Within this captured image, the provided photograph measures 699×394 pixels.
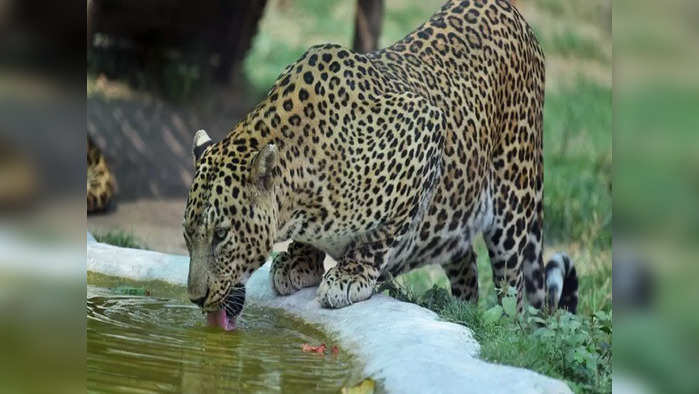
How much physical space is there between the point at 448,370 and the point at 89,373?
1788 mm

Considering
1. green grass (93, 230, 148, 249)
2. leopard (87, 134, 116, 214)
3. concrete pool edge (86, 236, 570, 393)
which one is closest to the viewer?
concrete pool edge (86, 236, 570, 393)

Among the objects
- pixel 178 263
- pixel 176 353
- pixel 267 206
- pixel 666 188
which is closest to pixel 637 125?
pixel 666 188

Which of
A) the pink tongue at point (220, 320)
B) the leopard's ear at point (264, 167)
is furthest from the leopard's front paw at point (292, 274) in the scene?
the leopard's ear at point (264, 167)

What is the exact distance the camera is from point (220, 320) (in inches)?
232

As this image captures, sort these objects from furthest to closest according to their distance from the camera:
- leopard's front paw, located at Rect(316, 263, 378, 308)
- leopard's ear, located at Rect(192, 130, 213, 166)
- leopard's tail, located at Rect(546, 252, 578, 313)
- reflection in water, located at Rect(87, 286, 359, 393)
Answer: leopard's tail, located at Rect(546, 252, 578, 313)
leopard's ear, located at Rect(192, 130, 213, 166)
leopard's front paw, located at Rect(316, 263, 378, 308)
reflection in water, located at Rect(87, 286, 359, 393)

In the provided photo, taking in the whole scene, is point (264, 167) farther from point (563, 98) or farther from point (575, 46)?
point (563, 98)

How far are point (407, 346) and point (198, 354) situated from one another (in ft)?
3.82

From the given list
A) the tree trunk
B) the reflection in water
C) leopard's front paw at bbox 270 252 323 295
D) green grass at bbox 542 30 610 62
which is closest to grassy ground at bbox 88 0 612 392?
green grass at bbox 542 30 610 62

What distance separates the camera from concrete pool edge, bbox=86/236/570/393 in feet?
15.8

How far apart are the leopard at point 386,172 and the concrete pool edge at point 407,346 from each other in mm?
137

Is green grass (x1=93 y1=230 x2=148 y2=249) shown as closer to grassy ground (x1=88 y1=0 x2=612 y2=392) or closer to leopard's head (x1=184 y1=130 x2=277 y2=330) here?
grassy ground (x1=88 y1=0 x2=612 y2=392)

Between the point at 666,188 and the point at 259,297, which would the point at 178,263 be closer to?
the point at 259,297

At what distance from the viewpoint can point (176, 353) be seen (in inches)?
215

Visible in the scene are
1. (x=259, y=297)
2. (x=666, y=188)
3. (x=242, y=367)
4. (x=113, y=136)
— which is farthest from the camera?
(x=113, y=136)
